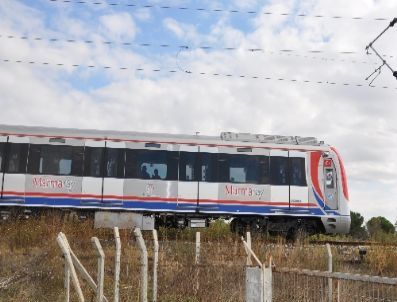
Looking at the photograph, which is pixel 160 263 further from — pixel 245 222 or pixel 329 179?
pixel 329 179

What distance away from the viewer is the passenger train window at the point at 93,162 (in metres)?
17.7

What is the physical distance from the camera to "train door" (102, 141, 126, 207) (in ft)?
57.9

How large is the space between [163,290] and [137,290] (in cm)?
50

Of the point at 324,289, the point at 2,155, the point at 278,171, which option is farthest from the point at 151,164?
the point at 324,289

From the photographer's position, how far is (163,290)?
31.9 feet

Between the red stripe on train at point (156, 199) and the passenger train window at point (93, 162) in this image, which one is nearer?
the red stripe on train at point (156, 199)

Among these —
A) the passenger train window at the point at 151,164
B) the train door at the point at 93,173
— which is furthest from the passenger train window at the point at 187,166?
the train door at the point at 93,173

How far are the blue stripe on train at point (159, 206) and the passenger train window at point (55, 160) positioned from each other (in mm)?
941

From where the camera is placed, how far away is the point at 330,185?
18.6 metres

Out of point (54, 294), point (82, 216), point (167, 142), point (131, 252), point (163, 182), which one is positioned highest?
point (167, 142)

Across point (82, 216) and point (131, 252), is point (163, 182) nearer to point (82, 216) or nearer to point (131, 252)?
point (82, 216)

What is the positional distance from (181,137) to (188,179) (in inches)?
59.6

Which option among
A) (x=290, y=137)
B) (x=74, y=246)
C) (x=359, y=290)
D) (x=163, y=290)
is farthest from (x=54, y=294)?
(x=290, y=137)

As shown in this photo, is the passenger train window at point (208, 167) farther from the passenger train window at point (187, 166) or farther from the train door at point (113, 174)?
the train door at point (113, 174)
